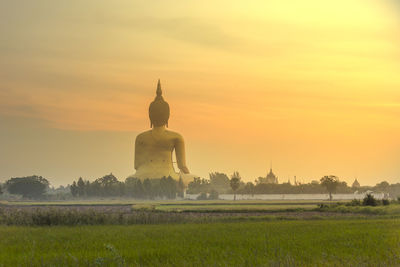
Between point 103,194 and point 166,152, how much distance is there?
97.7ft

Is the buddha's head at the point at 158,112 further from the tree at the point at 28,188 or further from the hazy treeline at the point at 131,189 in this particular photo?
the tree at the point at 28,188

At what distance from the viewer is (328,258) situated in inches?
925

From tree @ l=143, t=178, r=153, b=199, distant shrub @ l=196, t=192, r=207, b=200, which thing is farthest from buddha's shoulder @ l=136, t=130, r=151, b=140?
distant shrub @ l=196, t=192, r=207, b=200

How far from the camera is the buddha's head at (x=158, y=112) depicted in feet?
575

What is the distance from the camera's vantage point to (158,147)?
177750mm

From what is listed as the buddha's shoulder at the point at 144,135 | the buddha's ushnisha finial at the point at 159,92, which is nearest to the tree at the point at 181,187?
the buddha's shoulder at the point at 144,135

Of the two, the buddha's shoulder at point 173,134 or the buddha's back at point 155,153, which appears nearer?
the buddha's back at point 155,153

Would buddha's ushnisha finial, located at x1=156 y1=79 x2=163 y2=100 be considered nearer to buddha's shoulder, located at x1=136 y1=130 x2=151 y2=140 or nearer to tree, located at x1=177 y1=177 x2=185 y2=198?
buddha's shoulder, located at x1=136 y1=130 x2=151 y2=140

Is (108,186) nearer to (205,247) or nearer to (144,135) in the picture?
(144,135)

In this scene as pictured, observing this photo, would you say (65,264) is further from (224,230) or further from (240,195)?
(240,195)

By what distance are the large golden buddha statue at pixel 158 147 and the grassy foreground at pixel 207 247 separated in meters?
137

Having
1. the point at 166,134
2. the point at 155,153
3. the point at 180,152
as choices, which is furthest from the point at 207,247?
the point at 180,152

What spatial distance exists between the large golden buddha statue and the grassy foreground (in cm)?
13653

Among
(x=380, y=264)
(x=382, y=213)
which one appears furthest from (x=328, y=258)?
(x=382, y=213)
